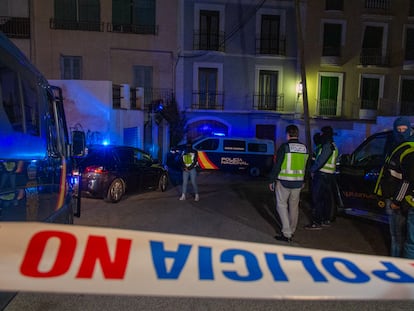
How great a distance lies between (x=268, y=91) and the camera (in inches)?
973

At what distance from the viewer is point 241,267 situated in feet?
6.64

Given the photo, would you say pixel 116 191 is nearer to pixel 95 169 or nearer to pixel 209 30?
pixel 95 169

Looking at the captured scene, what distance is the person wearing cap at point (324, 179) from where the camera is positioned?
7.27 meters

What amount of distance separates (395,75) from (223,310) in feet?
83.3

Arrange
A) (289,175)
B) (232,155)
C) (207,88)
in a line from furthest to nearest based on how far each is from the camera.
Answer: (207,88) → (232,155) → (289,175)

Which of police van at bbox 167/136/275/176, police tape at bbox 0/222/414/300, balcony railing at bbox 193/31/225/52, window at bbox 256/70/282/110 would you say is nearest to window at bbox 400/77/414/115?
window at bbox 256/70/282/110

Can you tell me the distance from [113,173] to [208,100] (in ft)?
47.8

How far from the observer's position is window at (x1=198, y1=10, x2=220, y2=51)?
23.7 meters

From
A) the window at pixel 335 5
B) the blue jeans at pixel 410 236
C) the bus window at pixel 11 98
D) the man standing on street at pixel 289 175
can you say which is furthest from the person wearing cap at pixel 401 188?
the window at pixel 335 5

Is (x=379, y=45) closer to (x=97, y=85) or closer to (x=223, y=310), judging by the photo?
(x=97, y=85)

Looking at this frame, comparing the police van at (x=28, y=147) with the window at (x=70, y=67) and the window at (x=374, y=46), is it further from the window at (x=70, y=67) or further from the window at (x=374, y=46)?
the window at (x=374, y=46)

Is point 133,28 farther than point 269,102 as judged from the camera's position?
No

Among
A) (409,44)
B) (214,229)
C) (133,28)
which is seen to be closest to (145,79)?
(133,28)

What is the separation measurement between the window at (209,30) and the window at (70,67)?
6992mm
